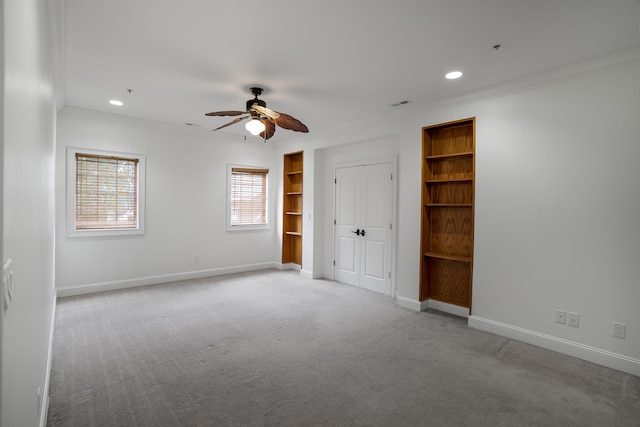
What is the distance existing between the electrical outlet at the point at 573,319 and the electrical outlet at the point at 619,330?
0.25 meters

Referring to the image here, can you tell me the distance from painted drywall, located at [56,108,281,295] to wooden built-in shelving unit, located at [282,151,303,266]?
0.36m

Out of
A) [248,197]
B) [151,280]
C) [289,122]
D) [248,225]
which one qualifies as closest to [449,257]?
[289,122]

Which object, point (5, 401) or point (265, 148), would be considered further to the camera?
point (265, 148)

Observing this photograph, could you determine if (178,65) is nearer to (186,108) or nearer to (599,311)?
(186,108)

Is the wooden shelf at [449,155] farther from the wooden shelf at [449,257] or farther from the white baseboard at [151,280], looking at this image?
the white baseboard at [151,280]

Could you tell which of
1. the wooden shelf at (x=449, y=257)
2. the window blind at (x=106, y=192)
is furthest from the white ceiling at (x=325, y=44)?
the wooden shelf at (x=449, y=257)

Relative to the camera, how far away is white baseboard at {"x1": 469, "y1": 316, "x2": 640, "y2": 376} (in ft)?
9.46

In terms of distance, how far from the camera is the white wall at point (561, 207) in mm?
2904

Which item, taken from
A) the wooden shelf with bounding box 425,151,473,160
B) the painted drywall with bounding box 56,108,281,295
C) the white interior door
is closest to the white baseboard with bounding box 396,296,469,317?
the white interior door

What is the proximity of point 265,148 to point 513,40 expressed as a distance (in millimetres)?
5018

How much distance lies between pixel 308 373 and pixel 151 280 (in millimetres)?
3849

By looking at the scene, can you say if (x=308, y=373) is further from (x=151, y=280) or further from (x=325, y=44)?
(x=151, y=280)

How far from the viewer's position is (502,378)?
2.74 m

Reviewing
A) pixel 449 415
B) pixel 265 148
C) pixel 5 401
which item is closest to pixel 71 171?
pixel 265 148
